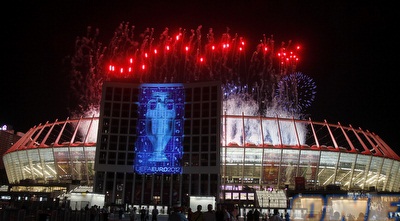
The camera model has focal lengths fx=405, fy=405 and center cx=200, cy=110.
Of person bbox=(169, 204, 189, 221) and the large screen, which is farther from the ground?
the large screen

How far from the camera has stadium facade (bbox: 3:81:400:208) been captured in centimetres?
8875

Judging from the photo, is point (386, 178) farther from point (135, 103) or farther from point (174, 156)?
point (135, 103)

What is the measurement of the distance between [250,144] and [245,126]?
11211mm

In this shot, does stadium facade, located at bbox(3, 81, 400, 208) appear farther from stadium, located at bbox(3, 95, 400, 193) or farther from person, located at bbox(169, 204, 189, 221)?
person, located at bbox(169, 204, 189, 221)

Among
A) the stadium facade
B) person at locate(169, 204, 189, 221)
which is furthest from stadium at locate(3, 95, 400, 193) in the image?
person at locate(169, 204, 189, 221)

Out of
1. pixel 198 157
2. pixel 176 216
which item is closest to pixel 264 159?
pixel 198 157

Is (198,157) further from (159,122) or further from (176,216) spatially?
(176,216)

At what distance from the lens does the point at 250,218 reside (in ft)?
78.9

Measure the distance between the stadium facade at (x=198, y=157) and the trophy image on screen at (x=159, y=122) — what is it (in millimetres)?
356

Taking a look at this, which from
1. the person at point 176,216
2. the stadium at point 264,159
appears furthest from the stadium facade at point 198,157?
the person at point 176,216

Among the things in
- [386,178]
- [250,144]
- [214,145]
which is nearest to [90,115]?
[214,145]

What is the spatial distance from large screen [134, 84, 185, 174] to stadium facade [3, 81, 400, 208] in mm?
240

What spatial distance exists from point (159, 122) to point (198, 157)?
40.8 ft

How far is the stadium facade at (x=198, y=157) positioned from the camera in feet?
291
